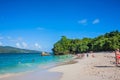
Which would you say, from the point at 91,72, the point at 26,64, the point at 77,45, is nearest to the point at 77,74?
the point at 91,72

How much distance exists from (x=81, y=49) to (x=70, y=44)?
14.6 m

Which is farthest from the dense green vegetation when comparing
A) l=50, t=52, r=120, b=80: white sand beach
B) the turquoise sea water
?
l=50, t=52, r=120, b=80: white sand beach

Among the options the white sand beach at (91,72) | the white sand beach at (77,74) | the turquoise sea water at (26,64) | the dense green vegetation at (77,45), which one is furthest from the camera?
the dense green vegetation at (77,45)

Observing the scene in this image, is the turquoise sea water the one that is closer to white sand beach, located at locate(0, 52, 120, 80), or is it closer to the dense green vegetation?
white sand beach, located at locate(0, 52, 120, 80)

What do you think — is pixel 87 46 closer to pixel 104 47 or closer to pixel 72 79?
pixel 104 47

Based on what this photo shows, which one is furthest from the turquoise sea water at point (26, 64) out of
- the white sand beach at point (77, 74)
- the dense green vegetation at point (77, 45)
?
the dense green vegetation at point (77, 45)

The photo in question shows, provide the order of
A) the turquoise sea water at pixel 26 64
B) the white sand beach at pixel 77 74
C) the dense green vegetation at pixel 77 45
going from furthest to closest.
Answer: the dense green vegetation at pixel 77 45, the turquoise sea water at pixel 26 64, the white sand beach at pixel 77 74

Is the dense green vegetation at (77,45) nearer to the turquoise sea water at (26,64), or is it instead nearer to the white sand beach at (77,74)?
the turquoise sea water at (26,64)

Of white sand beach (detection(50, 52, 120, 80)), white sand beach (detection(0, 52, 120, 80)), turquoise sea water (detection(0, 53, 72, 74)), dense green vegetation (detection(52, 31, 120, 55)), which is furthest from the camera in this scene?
dense green vegetation (detection(52, 31, 120, 55))

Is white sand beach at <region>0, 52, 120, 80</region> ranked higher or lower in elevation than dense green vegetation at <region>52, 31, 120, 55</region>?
lower

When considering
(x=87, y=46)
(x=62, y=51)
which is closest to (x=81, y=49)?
(x=87, y=46)

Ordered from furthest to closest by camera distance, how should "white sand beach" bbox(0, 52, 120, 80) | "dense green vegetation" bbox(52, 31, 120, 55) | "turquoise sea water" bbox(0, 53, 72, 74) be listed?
"dense green vegetation" bbox(52, 31, 120, 55) < "turquoise sea water" bbox(0, 53, 72, 74) < "white sand beach" bbox(0, 52, 120, 80)

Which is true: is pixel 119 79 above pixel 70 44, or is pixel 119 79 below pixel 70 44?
below

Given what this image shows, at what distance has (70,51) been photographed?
474 feet
